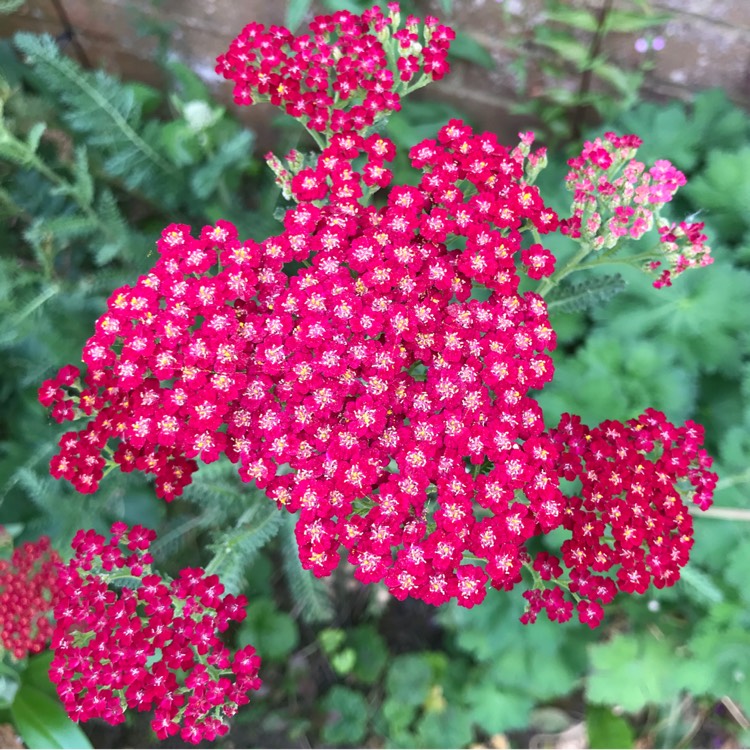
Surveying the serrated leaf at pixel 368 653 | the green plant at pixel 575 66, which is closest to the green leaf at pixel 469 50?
the green plant at pixel 575 66

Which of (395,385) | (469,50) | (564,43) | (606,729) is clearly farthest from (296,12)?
(606,729)

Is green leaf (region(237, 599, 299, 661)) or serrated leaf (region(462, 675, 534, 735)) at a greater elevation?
green leaf (region(237, 599, 299, 661))

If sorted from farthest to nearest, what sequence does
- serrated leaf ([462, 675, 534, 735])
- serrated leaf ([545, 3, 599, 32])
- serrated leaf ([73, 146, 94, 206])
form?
1. serrated leaf ([462, 675, 534, 735])
2. serrated leaf ([545, 3, 599, 32])
3. serrated leaf ([73, 146, 94, 206])

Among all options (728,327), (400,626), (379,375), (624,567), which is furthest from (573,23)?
(400,626)

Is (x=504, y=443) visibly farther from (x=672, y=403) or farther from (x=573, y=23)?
(x=573, y=23)

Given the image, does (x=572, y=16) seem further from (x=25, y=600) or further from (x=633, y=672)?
(x=25, y=600)

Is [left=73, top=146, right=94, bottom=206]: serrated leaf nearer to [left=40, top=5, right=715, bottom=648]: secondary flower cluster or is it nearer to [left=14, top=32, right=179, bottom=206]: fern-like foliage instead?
[left=14, top=32, right=179, bottom=206]: fern-like foliage

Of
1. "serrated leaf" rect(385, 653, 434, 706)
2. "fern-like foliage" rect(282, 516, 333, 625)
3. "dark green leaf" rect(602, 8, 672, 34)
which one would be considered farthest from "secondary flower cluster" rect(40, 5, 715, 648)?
"serrated leaf" rect(385, 653, 434, 706)

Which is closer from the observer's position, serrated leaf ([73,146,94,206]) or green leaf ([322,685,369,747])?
serrated leaf ([73,146,94,206])

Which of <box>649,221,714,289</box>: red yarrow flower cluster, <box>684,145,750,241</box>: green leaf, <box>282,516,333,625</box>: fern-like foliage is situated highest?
<box>649,221,714,289</box>: red yarrow flower cluster
